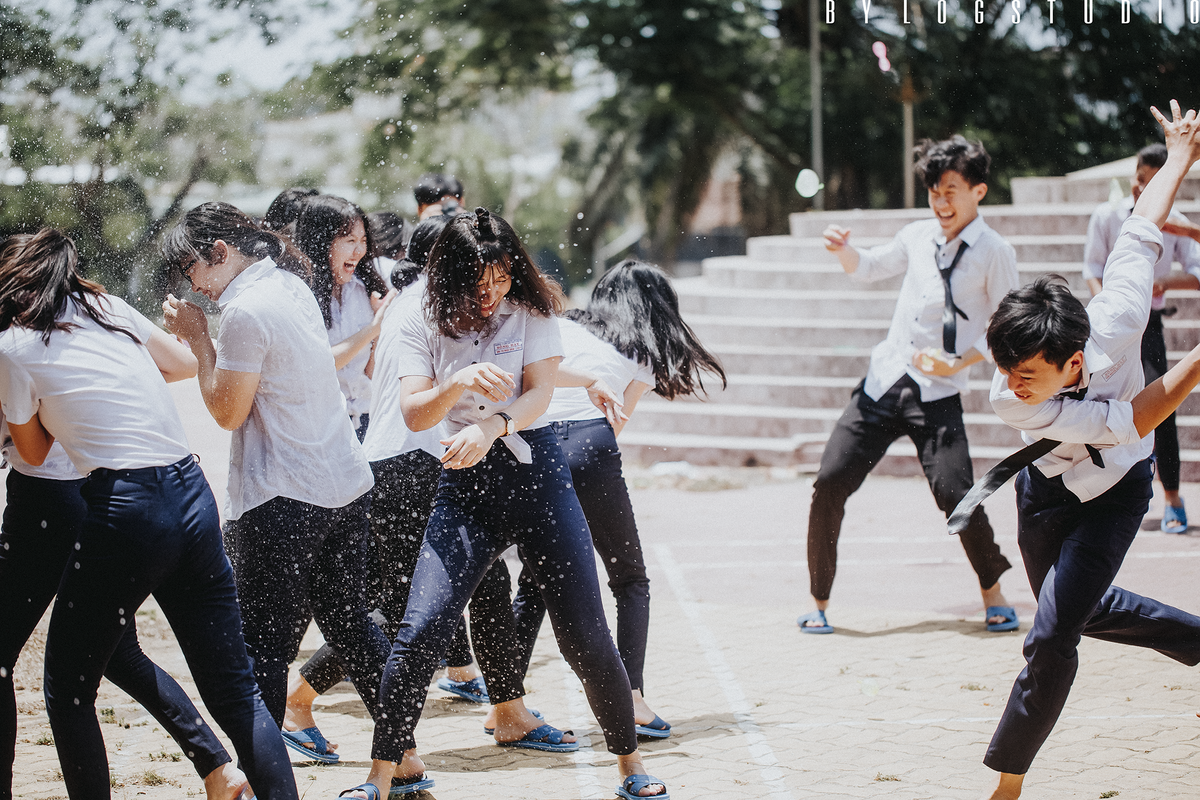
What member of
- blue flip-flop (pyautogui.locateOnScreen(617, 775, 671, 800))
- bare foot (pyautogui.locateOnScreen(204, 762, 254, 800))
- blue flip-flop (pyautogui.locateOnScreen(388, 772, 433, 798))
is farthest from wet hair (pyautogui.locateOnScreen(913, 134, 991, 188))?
bare foot (pyautogui.locateOnScreen(204, 762, 254, 800))

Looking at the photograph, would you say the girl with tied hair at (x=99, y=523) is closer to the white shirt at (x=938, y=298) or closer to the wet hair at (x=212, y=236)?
the wet hair at (x=212, y=236)

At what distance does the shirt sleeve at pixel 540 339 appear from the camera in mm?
3428

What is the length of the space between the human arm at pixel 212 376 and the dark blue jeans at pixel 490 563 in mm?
627

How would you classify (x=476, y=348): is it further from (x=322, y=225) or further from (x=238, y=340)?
(x=322, y=225)

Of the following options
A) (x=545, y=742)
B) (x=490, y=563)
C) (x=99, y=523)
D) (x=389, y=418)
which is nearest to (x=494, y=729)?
(x=545, y=742)

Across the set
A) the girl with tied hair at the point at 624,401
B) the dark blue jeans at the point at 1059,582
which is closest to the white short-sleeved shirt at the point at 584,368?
the girl with tied hair at the point at 624,401

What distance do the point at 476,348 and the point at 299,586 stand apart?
0.89 m

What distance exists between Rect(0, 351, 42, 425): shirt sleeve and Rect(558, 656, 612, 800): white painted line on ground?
2015 millimetres

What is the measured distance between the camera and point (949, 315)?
518cm

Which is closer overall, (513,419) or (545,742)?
(513,419)

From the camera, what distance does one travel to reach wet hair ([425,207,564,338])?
335 centimetres

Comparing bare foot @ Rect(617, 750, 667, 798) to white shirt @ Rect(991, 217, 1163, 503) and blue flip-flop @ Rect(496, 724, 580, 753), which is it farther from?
white shirt @ Rect(991, 217, 1163, 503)

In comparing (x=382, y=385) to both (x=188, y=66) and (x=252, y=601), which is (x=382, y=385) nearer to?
(x=252, y=601)

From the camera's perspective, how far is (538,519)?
11.0ft
